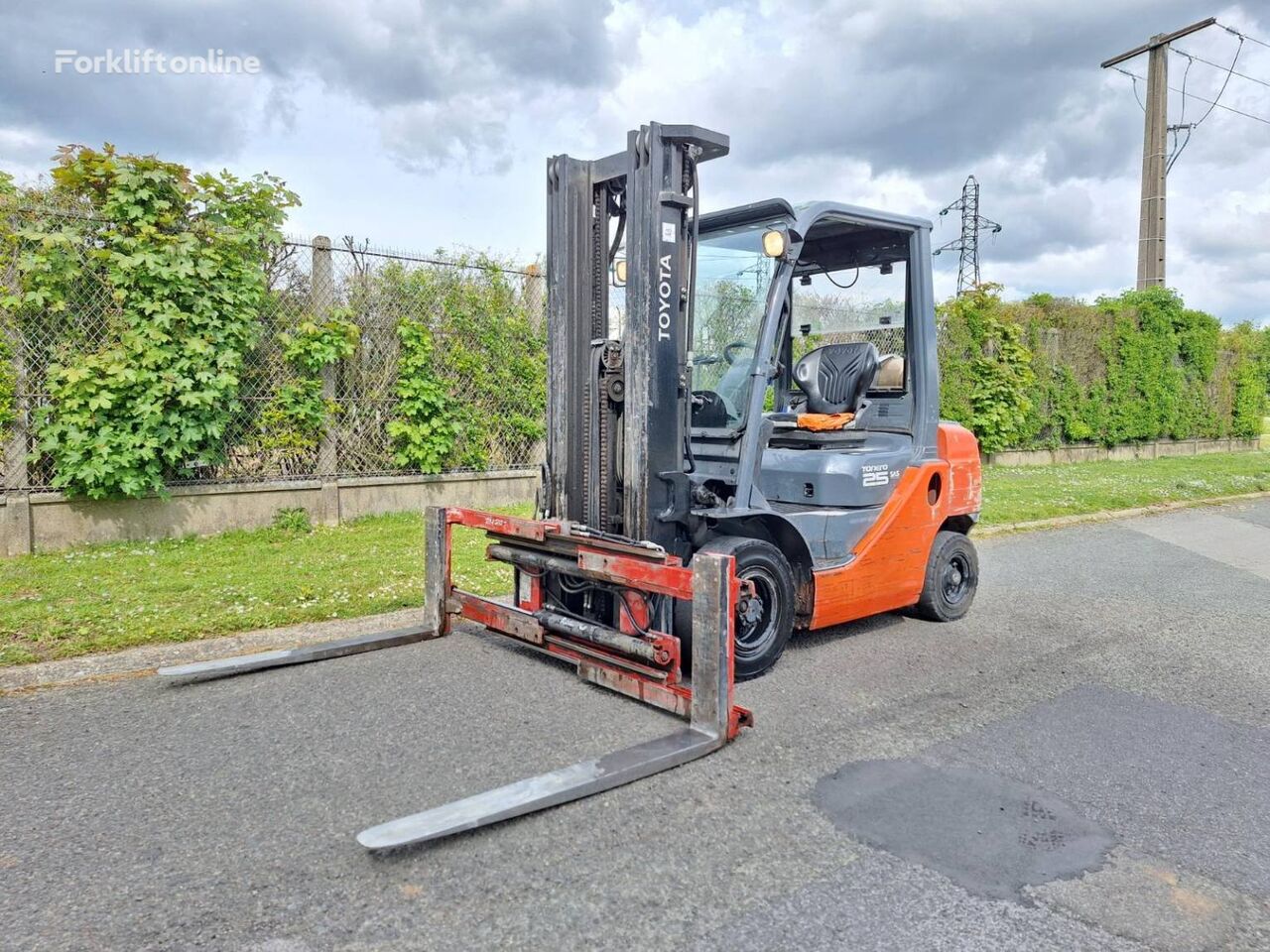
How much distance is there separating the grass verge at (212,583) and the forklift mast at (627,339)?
82.3 inches

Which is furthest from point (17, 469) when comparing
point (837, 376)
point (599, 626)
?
point (837, 376)

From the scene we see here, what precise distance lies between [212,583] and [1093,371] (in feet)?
59.4

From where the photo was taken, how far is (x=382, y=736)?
13.1 ft

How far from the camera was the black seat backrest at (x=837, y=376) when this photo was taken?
20.2ft

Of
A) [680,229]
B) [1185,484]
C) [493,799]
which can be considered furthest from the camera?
[1185,484]

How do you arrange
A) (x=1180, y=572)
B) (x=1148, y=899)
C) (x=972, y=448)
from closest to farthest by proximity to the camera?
(x=1148, y=899) → (x=972, y=448) → (x=1180, y=572)

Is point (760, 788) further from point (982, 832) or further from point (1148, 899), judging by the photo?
point (1148, 899)

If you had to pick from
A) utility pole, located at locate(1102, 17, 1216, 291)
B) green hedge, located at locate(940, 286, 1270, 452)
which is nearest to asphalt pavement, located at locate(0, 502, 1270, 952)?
green hedge, located at locate(940, 286, 1270, 452)

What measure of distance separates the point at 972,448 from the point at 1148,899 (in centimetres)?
435

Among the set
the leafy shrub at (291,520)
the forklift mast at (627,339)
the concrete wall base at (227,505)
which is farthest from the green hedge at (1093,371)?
the forklift mast at (627,339)

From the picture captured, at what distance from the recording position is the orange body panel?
543 centimetres

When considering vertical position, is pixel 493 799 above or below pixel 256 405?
below

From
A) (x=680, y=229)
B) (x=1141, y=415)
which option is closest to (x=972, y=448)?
(x=680, y=229)

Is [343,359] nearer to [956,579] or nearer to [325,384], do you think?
[325,384]
